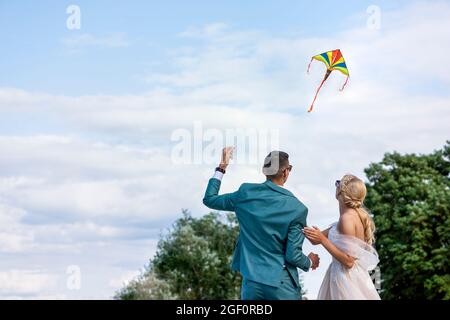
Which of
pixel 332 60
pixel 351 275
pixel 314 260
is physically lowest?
pixel 351 275

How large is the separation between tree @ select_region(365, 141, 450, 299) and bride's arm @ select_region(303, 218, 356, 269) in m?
39.4

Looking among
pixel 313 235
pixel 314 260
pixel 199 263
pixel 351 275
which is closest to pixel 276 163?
pixel 313 235

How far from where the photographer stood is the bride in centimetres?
1082

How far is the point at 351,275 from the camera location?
35.7ft

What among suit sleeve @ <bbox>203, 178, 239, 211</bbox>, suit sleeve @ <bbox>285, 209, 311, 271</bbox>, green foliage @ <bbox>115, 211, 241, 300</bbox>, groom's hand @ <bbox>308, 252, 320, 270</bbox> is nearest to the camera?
suit sleeve @ <bbox>285, 209, 311, 271</bbox>

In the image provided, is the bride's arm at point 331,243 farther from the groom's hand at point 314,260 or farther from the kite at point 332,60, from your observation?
the kite at point 332,60

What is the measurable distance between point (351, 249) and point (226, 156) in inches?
87.5

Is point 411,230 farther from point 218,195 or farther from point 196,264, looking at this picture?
point 218,195

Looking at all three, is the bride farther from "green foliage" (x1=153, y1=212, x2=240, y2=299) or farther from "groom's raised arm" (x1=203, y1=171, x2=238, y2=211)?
"green foliage" (x1=153, y1=212, x2=240, y2=299)

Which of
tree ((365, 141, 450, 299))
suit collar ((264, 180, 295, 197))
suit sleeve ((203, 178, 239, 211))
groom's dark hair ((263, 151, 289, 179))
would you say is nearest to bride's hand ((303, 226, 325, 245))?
suit collar ((264, 180, 295, 197))

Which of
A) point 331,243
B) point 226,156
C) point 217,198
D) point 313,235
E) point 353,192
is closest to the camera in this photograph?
point 313,235

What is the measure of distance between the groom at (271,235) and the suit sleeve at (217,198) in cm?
2

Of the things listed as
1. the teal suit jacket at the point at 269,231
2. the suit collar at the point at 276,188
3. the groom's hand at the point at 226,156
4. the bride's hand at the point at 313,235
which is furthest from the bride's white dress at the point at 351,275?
the groom's hand at the point at 226,156

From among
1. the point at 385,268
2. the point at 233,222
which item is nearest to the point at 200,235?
the point at 233,222
